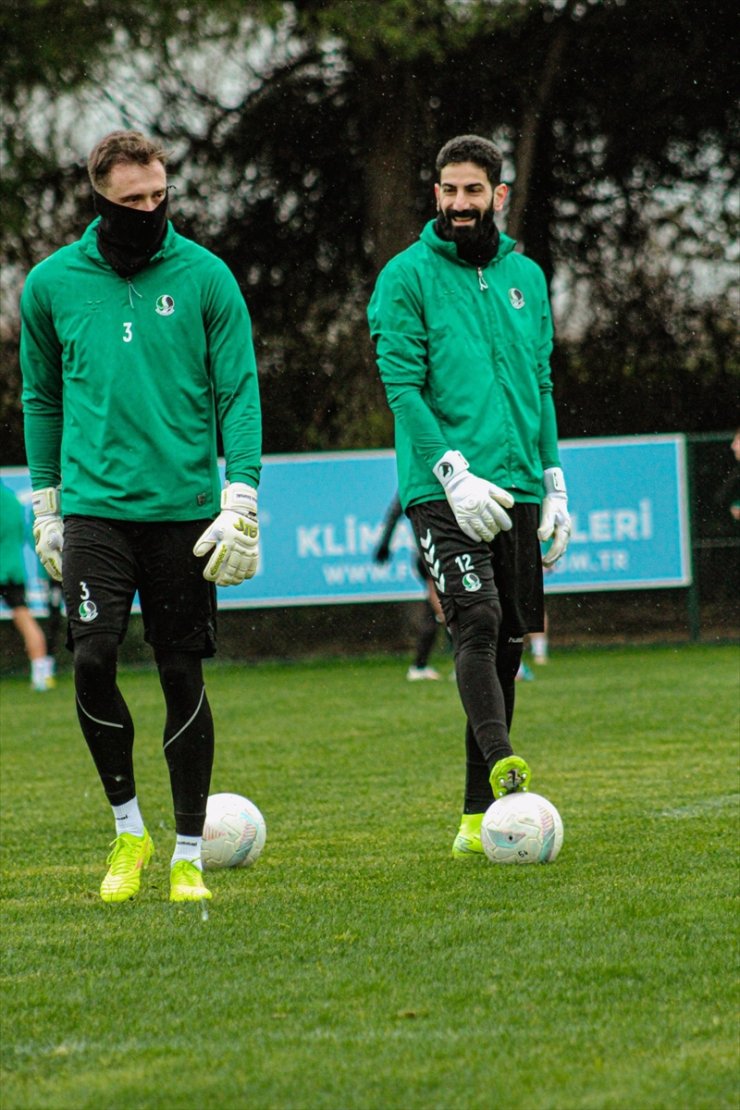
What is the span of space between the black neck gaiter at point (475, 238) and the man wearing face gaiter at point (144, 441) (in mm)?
932

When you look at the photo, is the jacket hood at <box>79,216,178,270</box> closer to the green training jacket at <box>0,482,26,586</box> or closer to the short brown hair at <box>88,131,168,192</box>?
the short brown hair at <box>88,131,168,192</box>

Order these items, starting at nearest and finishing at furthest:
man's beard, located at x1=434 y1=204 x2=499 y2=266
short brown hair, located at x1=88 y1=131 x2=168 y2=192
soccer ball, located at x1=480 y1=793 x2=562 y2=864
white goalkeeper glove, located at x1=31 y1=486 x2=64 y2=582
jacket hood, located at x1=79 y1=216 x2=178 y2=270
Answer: short brown hair, located at x1=88 y1=131 x2=168 y2=192
jacket hood, located at x1=79 y1=216 x2=178 y2=270
white goalkeeper glove, located at x1=31 y1=486 x2=64 y2=582
soccer ball, located at x1=480 y1=793 x2=562 y2=864
man's beard, located at x1=434 y1=204 x2=499 y2=266

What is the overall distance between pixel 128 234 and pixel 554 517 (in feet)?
5.83

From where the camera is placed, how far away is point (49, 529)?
16.9ft

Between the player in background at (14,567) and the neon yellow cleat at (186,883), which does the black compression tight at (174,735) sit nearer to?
the neon yellow cleat at (186,883)

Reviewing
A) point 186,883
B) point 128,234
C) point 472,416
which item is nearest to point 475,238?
point 472,416

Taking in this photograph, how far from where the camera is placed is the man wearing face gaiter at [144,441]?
4.90 meters

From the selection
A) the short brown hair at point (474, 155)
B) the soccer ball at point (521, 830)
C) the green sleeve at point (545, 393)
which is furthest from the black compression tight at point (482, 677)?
the short brown hair at point (474, 155)

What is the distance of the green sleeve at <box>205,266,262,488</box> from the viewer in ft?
16.2

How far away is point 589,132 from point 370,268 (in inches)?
124

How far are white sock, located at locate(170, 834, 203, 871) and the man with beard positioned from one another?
0.96 meters

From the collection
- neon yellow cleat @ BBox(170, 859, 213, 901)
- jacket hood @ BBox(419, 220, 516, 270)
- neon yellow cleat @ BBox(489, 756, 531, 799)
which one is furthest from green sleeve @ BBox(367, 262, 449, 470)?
neon yellow cleat @ BBox(170, 859, 213, 901)

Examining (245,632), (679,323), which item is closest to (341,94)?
(679,323)

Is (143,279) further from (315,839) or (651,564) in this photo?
(651,564)
